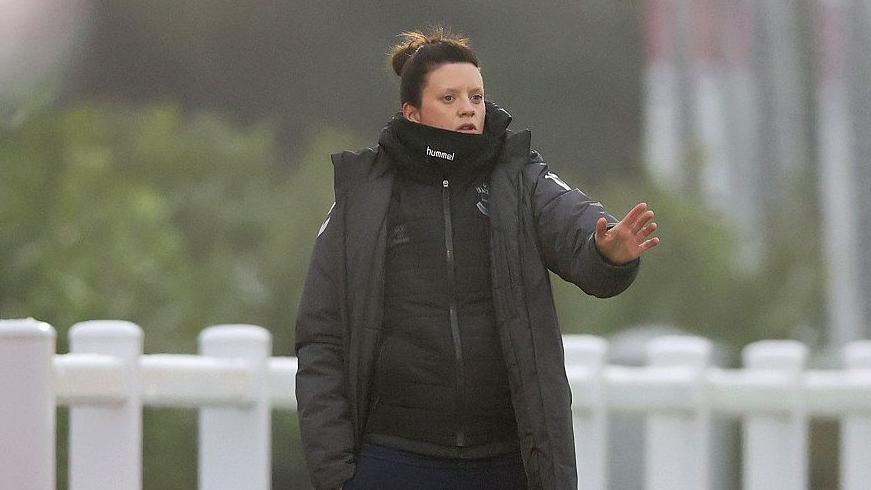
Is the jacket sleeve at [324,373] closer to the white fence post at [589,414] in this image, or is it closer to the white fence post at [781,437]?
the white fence post at [589,414]

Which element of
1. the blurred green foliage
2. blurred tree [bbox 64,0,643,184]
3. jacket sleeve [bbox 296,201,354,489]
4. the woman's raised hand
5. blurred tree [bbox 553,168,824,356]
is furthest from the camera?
blurred tree [bbox 64,0,643,184]

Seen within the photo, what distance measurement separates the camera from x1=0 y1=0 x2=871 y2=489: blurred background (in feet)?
90.1

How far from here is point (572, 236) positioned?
11.0 feet

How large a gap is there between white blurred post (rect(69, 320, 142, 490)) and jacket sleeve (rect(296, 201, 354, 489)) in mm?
575

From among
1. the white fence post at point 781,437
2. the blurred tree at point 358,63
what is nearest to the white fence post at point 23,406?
the white fence post at point 781,437

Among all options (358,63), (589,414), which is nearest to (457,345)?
(589,414)

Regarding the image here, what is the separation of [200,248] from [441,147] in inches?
1089

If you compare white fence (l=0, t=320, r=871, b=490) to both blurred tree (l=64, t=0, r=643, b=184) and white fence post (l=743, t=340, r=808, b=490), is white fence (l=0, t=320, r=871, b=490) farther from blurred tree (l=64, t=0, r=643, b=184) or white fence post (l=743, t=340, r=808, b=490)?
blurred tree (l=64, t=0, r=643, b=184)

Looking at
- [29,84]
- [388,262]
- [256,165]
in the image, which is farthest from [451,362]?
[29,84]

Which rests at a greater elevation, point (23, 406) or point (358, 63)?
point (358, 63)

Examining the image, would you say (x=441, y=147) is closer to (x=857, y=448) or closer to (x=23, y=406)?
(x=23, y=406)

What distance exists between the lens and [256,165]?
1296 inches

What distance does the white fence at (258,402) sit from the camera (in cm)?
336

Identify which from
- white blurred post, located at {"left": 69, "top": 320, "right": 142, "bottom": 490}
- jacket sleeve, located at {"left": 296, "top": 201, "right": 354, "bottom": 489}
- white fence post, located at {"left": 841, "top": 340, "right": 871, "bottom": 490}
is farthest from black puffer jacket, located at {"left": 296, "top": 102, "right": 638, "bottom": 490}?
white fence post, located at {"left": 841, "top": 340, "right": 871, "bottom": 490}
